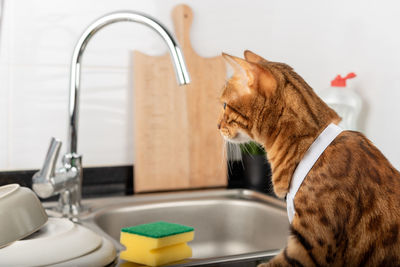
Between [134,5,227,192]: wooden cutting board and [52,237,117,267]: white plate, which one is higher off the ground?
[134,5,227,192]: wooden cutting board

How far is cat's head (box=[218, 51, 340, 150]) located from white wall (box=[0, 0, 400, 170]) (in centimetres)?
57

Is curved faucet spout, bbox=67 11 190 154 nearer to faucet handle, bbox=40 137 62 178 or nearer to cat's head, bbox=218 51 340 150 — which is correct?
faucet handle, bbox=40 137 62 178

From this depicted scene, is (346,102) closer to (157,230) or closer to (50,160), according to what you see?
(157,230)

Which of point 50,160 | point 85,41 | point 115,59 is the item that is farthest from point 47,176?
point 115,59

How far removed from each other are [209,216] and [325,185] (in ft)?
2.74

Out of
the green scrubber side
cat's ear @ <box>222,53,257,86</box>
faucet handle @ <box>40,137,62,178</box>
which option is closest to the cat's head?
cat's ear @ <box>222,53,257,86</box>

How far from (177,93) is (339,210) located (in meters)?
1.01

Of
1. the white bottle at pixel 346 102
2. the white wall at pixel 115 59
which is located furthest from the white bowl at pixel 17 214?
the white bottle at pixel 346 102

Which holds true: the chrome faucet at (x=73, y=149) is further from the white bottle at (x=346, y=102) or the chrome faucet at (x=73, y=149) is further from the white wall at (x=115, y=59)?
the white bottle at (x=346, y=102)

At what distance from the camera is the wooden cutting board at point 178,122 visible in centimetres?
158

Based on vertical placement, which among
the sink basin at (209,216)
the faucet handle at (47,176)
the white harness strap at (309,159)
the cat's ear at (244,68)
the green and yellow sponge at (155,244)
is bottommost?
the sink basin at (209,216)

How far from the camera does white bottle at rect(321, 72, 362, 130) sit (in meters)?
1.35

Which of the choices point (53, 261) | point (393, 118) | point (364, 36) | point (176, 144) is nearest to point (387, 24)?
point (364, 36)

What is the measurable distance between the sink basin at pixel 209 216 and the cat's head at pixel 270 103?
0.58 m
